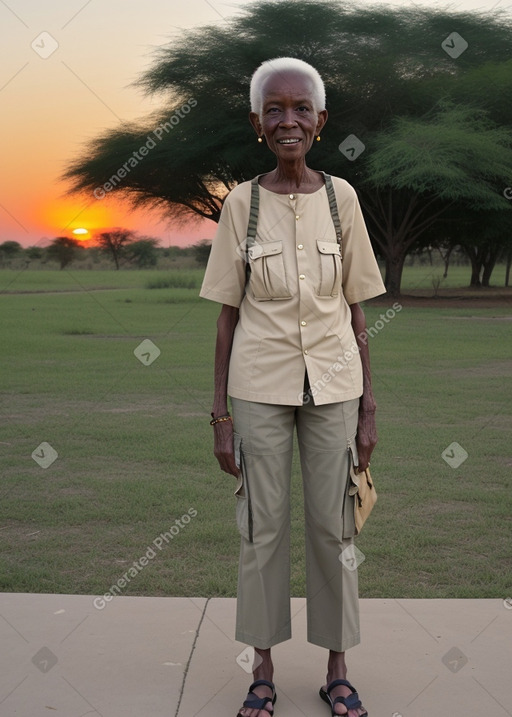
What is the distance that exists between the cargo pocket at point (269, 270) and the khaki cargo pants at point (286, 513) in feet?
1.03

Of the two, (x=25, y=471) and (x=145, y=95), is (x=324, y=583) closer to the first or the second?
(x=25, y=471)

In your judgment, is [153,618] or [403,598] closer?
[153,618]

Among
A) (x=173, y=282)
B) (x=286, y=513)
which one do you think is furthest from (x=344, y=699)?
(x=173, y=282)

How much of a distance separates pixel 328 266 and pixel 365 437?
0.50 meters

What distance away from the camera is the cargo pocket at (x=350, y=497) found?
8.17 ft

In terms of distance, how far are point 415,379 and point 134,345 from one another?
559cm

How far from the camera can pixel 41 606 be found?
3.24m

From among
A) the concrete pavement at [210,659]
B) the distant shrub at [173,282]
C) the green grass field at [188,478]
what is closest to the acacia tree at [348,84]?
the distant shrub at [173,282]

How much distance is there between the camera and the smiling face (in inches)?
94.3

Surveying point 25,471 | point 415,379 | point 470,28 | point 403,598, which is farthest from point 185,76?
point 403,598

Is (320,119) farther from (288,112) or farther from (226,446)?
(226,446)

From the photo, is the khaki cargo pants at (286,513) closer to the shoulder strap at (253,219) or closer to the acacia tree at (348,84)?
the shoulder strap at (253,219)

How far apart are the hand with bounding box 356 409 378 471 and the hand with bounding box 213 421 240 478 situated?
1.16ft

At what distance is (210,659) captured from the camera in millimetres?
2826
